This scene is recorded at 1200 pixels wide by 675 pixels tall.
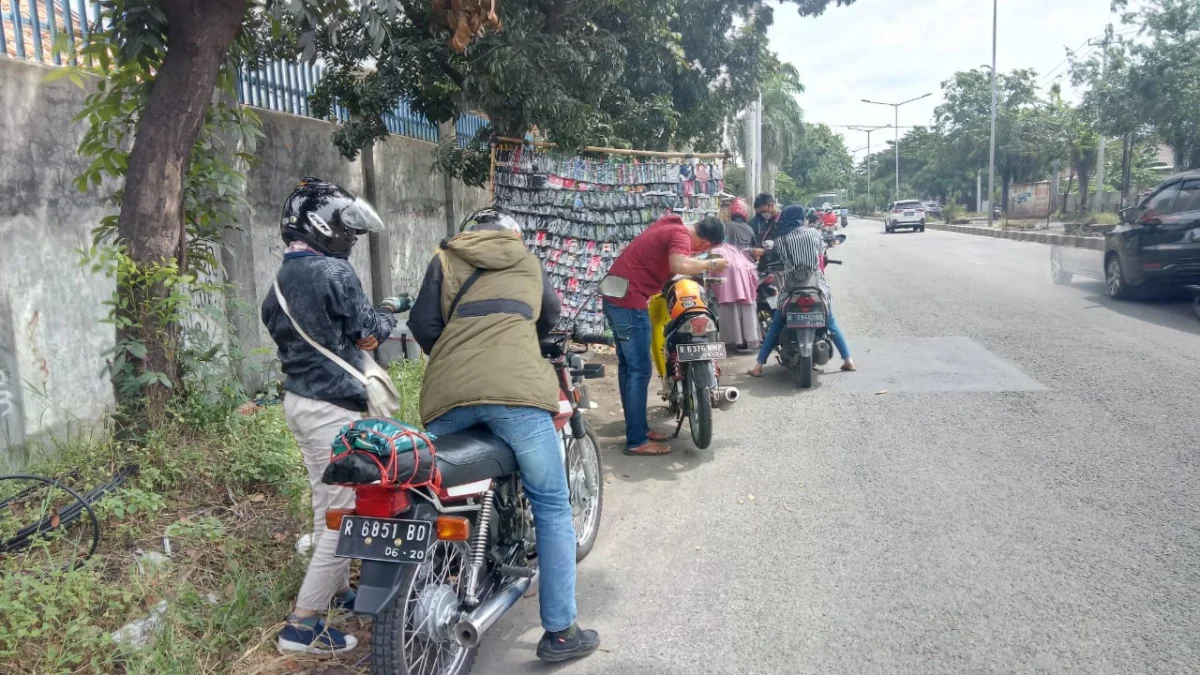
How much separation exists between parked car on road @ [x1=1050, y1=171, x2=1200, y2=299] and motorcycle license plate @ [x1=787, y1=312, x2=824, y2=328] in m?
5.78

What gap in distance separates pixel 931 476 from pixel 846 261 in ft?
54.8

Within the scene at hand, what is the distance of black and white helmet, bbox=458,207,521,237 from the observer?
3533 mm

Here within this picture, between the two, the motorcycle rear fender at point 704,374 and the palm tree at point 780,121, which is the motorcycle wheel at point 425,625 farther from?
the palm tree at point 780,121

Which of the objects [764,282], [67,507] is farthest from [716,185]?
[67,507]

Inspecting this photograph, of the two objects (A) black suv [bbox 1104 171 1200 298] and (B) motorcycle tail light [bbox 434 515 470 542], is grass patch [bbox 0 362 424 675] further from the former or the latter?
(A) black suv [bbox 1104 171 1200 298]

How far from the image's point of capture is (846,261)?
2109 cm

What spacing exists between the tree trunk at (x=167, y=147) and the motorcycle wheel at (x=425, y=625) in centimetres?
219

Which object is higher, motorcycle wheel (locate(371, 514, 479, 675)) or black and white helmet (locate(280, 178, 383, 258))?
black and white helmet (locate(280, 178, 383, 258))

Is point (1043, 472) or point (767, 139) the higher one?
point (767, 139)

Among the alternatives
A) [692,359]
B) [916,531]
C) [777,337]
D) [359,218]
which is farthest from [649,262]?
[359,218]

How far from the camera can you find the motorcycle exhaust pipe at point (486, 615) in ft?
9.27

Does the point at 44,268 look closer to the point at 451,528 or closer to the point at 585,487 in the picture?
the point at 585,487

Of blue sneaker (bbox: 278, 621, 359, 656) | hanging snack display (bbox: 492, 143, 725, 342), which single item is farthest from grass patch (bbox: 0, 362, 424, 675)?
hanging snack display (bbox: 492, 143, 725, 342)

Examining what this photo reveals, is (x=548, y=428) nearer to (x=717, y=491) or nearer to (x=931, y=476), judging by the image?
(x=717, y=491)
